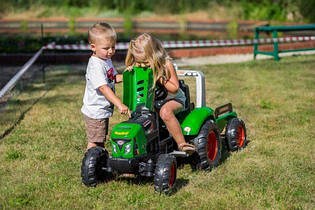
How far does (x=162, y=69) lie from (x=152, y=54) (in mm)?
157

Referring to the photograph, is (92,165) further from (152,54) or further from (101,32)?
(101,32)

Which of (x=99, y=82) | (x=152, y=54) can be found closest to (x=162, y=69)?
(x=152, y=54)

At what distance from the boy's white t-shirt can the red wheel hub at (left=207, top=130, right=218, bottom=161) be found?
104 centimetres

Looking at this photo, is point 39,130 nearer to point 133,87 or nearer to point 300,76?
point 133,87

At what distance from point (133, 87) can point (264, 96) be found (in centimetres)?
461

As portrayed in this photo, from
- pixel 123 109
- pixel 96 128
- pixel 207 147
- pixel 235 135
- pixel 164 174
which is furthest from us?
pixel 235 135

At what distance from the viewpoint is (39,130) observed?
6480 mm

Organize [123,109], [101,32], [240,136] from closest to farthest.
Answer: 1. [123,109]
2. [101,32]
3. [240,136]

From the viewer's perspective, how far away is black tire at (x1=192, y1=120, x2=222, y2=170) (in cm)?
465

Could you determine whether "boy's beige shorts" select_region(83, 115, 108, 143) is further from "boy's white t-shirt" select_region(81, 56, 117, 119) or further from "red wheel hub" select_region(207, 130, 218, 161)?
"red wheel hub" select_region(207, 130, 218, 161)

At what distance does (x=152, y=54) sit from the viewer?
4.32 meters

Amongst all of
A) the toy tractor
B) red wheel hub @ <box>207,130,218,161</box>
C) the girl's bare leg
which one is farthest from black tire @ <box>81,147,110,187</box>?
red wheel hub @ <box>207,130,218,161</box>

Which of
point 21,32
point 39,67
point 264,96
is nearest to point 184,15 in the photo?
point 21,32

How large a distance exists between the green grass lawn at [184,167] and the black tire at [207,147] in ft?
0.33
